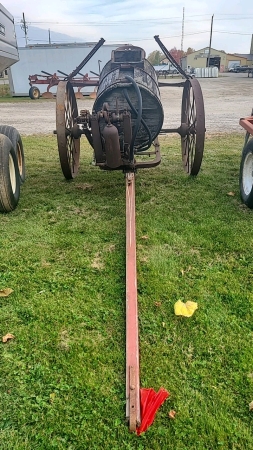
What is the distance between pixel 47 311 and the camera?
8.38 ft

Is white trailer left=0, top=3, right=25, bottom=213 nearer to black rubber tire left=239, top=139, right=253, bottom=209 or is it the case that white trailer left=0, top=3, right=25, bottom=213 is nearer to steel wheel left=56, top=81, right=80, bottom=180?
steel wheel left=56, top=81, right=80, bottom=180

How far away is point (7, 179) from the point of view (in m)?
3.88

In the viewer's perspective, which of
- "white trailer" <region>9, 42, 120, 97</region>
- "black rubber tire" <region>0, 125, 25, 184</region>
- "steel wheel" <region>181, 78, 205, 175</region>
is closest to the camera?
"steel wheel" <region>181, 78, 205, 175</region>

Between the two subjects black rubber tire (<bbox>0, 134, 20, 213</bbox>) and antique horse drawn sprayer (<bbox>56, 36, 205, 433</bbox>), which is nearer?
antique horse drawn sprayer (<bbox>56, 36, 205, 433</bbox>)

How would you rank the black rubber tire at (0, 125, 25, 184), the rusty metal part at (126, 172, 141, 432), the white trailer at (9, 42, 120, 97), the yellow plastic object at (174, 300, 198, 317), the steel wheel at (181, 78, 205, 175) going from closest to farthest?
the rusty metal part at (126, 172, 141, 432) < the yellow plastic object at (174, 300, 198, 317) < the steel wheel at (181, 78, 205, 175) < the black rubber tire at (0, 125, 25, 184) < the white trailer at (9, 42, 120, 97)

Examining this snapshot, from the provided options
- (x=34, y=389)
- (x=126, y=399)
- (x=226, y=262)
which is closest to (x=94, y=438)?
(x=126, y=399)

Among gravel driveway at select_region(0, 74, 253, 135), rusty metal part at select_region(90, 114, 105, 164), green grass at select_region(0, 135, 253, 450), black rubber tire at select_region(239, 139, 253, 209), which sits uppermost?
rusty metal part at select_region(90, 114, 105, 164)

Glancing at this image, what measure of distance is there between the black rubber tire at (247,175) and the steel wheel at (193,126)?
0.56 metres

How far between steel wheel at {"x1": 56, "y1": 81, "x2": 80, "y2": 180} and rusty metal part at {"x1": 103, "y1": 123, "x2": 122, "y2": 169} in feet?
2.83

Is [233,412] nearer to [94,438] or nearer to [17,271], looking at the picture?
[94,438]

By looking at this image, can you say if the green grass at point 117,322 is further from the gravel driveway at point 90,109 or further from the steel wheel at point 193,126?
the gravel driveway at point 90,109

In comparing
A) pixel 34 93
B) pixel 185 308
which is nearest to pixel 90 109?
pixel 34 93

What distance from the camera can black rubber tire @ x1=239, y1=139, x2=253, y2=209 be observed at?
416cm

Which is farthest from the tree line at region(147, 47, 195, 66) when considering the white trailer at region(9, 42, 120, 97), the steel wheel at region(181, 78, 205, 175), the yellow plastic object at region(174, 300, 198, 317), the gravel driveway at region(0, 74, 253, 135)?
the yellow plastic object at region(174, 300, 198, 317)
